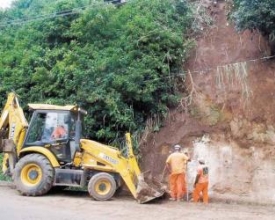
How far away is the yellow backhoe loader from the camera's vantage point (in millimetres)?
12367

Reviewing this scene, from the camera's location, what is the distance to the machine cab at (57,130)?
12.8m

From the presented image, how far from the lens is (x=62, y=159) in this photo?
12.9 metres

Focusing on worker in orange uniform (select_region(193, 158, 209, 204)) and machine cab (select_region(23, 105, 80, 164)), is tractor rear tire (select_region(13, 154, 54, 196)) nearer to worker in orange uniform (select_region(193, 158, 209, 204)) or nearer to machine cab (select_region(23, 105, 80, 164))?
machine cab (select_region(23, 105, 80, 164))

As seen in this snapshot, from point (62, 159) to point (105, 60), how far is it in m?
5.52

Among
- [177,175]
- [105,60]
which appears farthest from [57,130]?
[105,60]

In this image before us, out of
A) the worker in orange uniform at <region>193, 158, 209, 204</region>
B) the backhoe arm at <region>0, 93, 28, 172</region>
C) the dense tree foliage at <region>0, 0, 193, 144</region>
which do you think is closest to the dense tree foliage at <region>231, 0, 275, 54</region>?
the dense tree foliage at <region>0, 0, 193, 144</region>

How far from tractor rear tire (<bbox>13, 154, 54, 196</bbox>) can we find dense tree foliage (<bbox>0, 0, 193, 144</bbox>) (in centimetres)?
420

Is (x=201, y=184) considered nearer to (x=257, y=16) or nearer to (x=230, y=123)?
(x=230, y=123)

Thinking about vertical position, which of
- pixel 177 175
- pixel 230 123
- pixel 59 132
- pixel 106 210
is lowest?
pixel 106 210

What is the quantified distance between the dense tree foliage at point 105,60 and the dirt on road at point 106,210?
480 centimetres

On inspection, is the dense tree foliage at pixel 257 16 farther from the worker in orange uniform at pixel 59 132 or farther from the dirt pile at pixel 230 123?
the worker in orange uniform at pixel 59 132

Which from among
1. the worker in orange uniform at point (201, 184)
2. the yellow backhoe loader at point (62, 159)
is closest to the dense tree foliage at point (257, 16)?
the worker in orange uniform at point (201, 184)

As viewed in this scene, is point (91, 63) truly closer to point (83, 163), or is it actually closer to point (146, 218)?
point (83, 163)

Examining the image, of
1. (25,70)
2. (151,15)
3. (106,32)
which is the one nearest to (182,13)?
(151,15)
